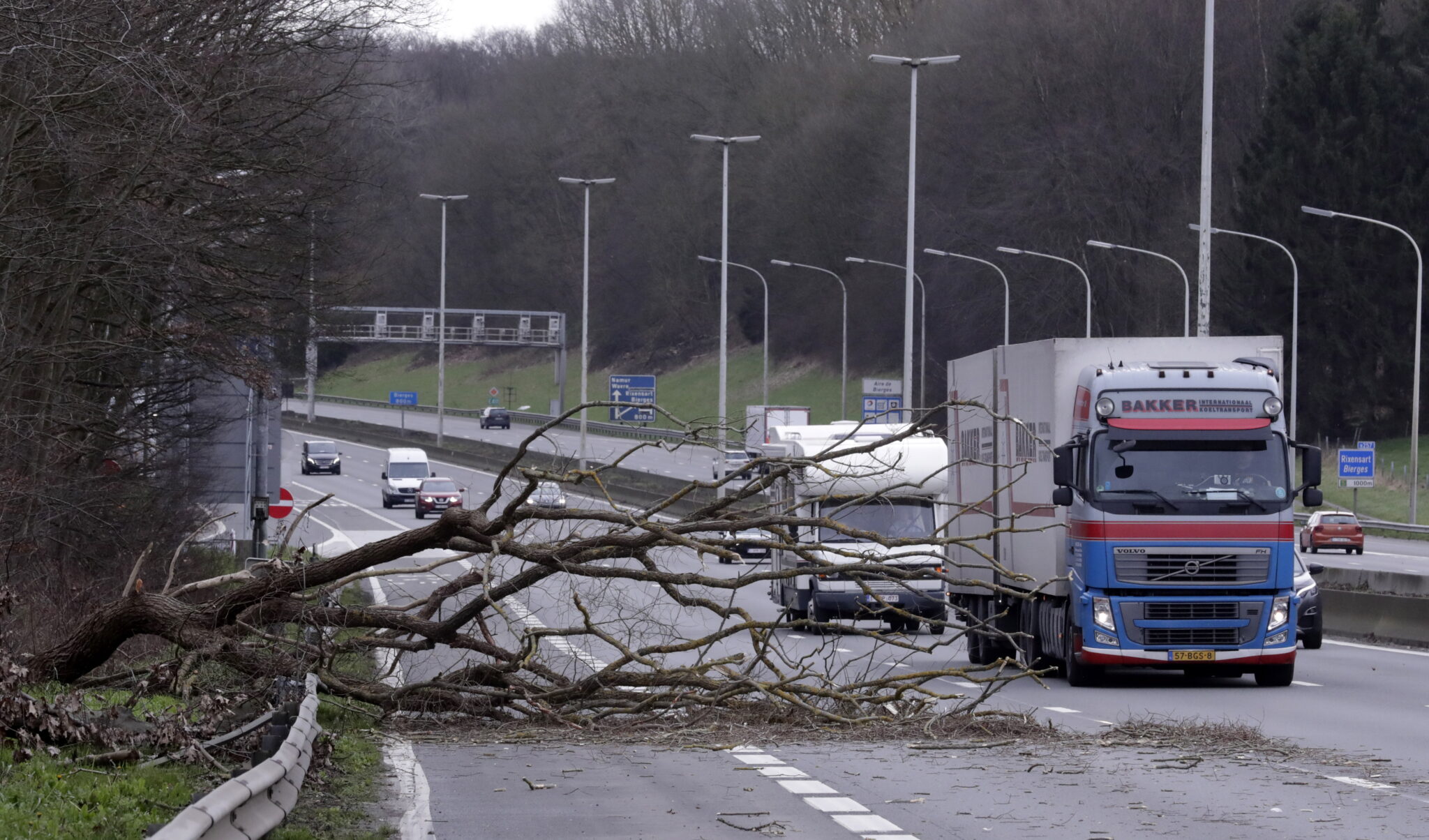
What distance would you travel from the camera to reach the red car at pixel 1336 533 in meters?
49.7

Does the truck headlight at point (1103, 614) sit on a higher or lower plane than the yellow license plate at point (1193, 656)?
higher

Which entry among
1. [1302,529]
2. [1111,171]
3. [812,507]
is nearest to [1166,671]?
[812,507]

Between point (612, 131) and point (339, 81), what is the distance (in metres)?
98.8

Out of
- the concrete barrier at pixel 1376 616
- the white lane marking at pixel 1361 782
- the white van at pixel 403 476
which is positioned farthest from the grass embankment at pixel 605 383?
the white lane marking at pixel 1361 782

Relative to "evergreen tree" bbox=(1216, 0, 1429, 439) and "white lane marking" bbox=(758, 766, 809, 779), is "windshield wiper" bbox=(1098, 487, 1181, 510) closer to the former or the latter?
"white lane marking" bbox=(758, 766, 809, 779)

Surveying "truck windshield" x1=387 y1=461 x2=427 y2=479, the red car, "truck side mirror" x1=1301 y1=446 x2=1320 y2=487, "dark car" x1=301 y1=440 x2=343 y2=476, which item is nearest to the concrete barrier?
"truck side mirror" x1=1301 y1=446 x2=1320 y2=487

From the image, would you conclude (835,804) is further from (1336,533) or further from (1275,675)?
(1336,533)

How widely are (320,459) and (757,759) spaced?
77.6m

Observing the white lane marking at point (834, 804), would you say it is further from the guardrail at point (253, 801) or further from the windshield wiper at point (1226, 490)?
the windshield wiper at point (1226, 490)

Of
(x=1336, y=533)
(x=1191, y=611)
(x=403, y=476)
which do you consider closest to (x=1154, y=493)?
(x=1191, y=611)

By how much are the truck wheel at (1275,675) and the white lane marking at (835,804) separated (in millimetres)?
10040

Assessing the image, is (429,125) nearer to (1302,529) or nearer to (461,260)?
(461,260)

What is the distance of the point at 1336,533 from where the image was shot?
4981 centimetres

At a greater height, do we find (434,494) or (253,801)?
(253,801)
